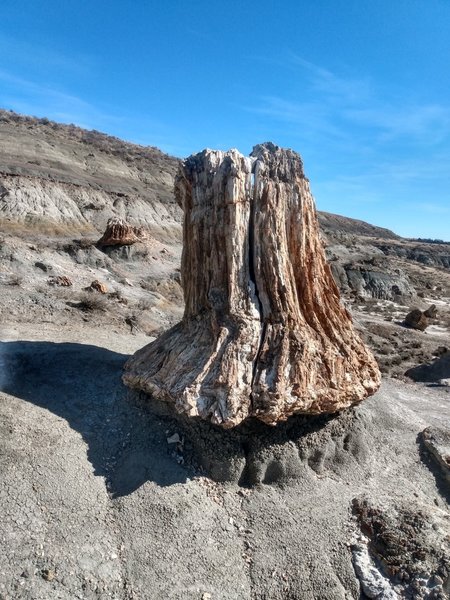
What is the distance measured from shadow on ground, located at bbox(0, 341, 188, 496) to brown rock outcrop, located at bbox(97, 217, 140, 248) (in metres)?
15.1

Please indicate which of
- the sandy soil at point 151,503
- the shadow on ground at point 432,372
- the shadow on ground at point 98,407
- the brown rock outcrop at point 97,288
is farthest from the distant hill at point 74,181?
the shadow on ground at point 432,372

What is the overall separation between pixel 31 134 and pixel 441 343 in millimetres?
40523

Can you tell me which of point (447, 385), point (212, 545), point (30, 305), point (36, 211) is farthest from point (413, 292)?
point (212, 545)

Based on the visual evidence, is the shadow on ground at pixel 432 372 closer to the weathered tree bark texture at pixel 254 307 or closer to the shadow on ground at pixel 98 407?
the weathered tree bark texture at pixel 254 307

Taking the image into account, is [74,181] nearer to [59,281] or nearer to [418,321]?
[59,281]

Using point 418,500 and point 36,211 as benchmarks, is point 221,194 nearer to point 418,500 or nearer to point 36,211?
point 418,500

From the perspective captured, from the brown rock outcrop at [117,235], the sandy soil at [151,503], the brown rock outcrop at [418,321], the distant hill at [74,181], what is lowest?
the sandy soil at [151,503]

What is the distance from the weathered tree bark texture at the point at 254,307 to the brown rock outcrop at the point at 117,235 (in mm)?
16597

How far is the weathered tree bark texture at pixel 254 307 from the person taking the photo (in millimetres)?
7160

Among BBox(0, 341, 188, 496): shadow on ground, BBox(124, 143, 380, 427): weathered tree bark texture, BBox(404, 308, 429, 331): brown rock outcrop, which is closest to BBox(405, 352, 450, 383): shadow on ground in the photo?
BBox(124, 143, 380, 427): weathered tree bark texture

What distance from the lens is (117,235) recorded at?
24.3 m

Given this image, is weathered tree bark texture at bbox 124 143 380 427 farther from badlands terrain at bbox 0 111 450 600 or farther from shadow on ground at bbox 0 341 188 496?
badlands terrain at bbox 0 111 450 600

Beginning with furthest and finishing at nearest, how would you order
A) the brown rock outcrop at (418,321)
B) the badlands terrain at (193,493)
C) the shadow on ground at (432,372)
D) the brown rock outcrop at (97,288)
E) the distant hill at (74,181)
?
the distant hill at (74,181), the brown rock outcrop at (418,321), the brown rock outcrop at (97,288), the shadow on ground at (432,372), the badlands terrain at (193,493)

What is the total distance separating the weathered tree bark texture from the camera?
716 centimetres
